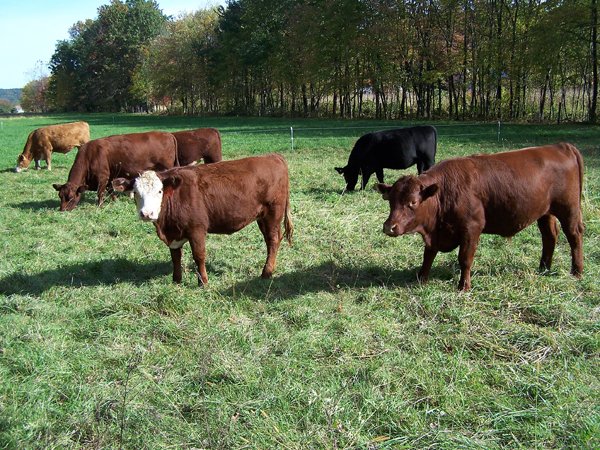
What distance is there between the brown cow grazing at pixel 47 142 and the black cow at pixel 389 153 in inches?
368

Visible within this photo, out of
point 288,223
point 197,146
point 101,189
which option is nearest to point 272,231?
Answer: point 288,223

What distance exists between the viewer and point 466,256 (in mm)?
5254

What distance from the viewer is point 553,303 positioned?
4.75m

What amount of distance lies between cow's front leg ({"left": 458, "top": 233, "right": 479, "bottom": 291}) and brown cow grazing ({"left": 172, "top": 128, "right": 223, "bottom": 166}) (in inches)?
332

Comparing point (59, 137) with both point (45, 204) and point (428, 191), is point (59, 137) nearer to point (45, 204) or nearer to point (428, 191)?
point (45, 204)

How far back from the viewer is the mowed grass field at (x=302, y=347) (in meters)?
3.19

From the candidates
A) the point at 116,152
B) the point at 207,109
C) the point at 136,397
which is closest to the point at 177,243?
the point at 136,397

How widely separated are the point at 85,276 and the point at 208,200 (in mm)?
2012

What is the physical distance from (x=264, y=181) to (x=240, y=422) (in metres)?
3.53

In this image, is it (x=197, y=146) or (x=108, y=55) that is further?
(x=108, y=55)

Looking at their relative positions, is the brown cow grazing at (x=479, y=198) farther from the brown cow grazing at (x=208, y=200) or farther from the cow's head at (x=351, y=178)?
the cow's head at (x=351, y=178)

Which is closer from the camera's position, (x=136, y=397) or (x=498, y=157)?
(x=136, y=397)

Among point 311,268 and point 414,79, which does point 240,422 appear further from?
point 414,79

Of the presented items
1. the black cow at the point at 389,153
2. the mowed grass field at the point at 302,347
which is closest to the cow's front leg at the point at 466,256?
the mowed grass field at the point at 302,347
